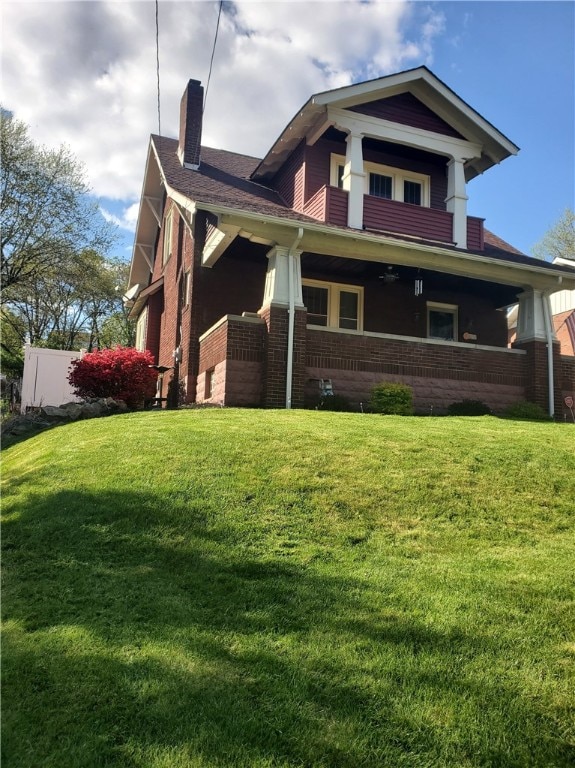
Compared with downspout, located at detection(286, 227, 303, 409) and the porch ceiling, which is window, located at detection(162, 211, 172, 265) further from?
downspout, located at detection(286, 227, 303, 409)

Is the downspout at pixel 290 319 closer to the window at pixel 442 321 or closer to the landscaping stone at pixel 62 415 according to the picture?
the landscaping stone at pixel 62 415

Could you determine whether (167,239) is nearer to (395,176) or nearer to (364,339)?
(395,176)

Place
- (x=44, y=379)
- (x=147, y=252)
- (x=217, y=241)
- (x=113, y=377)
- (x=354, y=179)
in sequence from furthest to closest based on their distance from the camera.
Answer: (x=147, y=252) < (x=44, y=379) < (x=354, y=179) < (x=217, y=241) < (x=113, y=377)

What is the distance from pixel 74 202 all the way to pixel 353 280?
15589 millimetres

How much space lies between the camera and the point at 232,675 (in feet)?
10.0

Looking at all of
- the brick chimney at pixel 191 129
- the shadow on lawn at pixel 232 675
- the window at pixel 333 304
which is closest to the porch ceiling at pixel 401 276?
the window at pixel 333 304

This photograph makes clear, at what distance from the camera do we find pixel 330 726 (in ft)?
8.96

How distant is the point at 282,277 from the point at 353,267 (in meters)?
3.43

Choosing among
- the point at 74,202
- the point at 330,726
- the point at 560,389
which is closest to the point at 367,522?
the point at 330,726

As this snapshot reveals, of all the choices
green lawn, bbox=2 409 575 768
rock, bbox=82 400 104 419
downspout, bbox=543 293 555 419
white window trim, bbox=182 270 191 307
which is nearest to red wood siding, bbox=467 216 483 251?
downspout, bbox=543 293 555 419

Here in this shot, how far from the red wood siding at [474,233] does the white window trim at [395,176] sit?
114cm

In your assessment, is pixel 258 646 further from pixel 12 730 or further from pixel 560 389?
pixel 560 389

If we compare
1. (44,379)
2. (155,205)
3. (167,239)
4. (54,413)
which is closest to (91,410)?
(54,413)

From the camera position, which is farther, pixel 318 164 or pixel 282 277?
pixel 318 164
